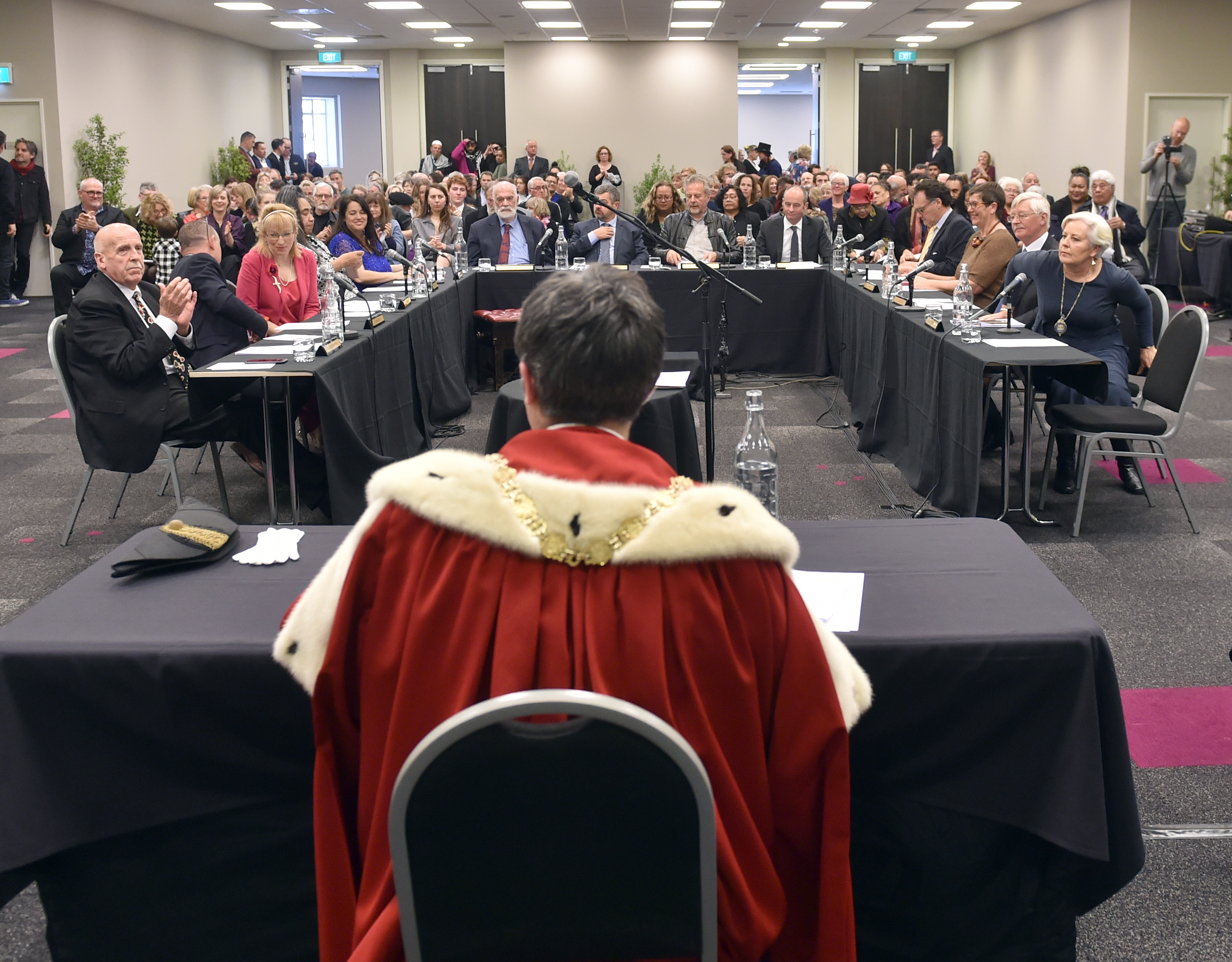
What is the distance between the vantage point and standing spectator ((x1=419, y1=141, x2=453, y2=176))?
17000mm

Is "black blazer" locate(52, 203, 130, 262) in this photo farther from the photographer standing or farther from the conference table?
the photographer standing

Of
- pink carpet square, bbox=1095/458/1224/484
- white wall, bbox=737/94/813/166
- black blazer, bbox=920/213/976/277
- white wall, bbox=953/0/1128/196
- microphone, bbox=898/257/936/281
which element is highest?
white wall, bbox=737/94/813/166

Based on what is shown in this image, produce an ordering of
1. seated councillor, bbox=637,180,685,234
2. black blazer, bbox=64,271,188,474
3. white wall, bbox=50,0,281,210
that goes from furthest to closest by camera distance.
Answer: white wall, bbox=50,0,281,210, seated councillor, bbox=637,180,685,234, black blazer, bbox=64,271,188,474

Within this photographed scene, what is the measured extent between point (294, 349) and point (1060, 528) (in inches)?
119

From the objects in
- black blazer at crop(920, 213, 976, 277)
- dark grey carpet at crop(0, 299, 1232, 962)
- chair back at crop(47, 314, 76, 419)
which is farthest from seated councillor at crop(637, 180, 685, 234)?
chair back at crop(47, 314, 76, 419)

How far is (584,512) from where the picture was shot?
1.27 m

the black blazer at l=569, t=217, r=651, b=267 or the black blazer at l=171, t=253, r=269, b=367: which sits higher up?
the black blazer at l=569, t=217, r=651, b=267

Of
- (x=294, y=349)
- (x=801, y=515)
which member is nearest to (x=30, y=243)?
(x=294, y=349)

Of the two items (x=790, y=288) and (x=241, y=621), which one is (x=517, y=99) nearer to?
(x=790, y=288)

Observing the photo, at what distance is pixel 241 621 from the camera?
1826 millimetres

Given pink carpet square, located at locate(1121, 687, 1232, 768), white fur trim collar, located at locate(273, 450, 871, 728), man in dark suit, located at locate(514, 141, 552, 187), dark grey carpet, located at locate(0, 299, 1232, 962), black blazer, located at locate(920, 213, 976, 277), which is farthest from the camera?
man in dark suit, located at locate(514, 141, 552, 187)

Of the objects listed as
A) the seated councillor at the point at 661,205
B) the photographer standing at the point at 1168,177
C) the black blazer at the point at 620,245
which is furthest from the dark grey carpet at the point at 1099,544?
the photographer standing at the point at 1168,177

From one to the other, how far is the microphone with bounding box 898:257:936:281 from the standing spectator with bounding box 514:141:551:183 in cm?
989

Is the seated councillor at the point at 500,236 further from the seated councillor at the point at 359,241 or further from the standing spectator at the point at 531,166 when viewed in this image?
the standing spectator at the point at 531,166
